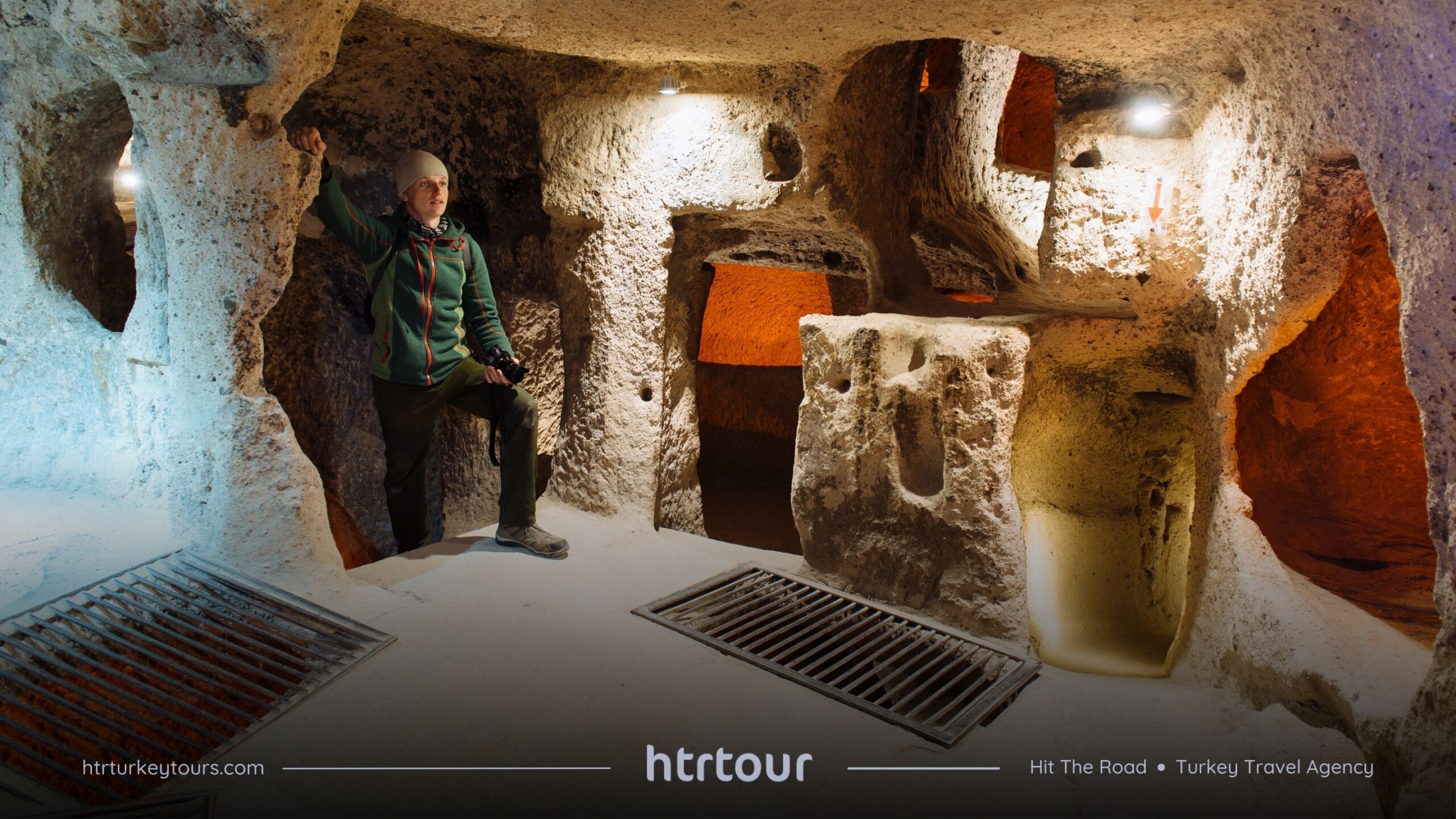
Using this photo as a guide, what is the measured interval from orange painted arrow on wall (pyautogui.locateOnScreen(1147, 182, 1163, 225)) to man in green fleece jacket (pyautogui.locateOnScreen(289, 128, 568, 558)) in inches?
103

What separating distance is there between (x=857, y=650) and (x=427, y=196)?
95.2 inches

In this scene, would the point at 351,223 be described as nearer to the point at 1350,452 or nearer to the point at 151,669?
the point at 151,669

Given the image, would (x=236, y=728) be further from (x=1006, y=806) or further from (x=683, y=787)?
(x=1006, y=806)

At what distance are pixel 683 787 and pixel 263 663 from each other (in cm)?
150

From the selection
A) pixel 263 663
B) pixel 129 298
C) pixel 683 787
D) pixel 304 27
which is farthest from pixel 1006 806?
pixel 129 298

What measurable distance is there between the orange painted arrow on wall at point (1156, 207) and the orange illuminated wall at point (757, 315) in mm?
5185

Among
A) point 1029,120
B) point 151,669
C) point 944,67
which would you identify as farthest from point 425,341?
point 1029,120

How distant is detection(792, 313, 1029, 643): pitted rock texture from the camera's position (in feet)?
11.3

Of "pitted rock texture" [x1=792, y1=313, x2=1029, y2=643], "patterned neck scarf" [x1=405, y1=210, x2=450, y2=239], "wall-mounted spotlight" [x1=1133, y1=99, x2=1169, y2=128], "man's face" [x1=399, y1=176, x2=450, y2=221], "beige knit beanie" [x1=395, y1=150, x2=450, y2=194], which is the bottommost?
"pitted rock texture" [x1=792, y1=313, x2=1029, y2=643]

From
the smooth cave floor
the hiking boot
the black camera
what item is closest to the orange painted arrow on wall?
the smooth cave floor

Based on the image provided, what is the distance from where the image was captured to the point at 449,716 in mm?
2539

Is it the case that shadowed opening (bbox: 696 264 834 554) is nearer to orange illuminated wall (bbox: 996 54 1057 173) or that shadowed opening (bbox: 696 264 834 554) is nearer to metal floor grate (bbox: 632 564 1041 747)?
orange illuminated wall (bbox: 996 54 1057 173)

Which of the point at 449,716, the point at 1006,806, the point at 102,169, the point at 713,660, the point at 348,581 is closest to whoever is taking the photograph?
the point at 1006,806

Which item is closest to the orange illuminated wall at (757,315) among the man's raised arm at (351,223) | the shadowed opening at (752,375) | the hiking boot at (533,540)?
the shadowed opening at (752,375)
